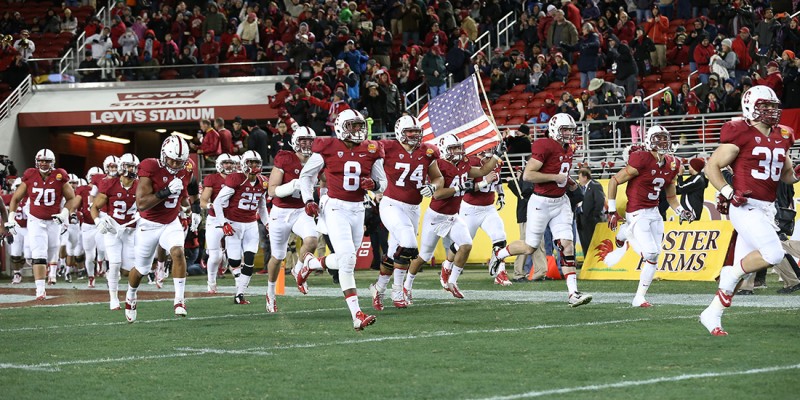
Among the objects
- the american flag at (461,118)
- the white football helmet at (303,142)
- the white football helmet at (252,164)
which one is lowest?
the white football helmet at (252,164)

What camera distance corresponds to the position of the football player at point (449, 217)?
561 inches

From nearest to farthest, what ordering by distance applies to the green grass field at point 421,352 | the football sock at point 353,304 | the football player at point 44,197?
the green grass field at point 421,352 → the football sock at point 353,304 → the football player at point 44,197

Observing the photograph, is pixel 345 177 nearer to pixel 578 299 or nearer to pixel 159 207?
pixel 159 207

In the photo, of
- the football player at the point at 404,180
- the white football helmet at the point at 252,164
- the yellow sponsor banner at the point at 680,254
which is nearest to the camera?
the football player at the point at 404,180

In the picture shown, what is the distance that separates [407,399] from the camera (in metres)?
7.02

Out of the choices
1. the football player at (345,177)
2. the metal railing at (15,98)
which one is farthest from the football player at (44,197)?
the metal railing at (15,98)

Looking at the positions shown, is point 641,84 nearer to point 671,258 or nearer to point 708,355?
point 671,258

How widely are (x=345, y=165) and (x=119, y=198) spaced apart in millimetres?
4799

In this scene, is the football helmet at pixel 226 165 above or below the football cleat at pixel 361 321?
above

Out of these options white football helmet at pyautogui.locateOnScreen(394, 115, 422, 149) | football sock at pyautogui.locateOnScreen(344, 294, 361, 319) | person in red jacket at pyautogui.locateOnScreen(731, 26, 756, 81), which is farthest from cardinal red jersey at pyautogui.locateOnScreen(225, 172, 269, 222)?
person in red jacket at pyautogui.locateOnScreen(731, 26, 756, 81)

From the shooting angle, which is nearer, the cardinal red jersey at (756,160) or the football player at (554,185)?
the cardinal red jersey at (756,160)

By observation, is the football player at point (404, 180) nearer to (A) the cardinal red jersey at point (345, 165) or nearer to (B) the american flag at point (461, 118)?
(A) the cardinal red jersey at point (345, 165)

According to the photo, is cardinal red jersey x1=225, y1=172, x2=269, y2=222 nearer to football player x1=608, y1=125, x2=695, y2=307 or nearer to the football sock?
football player x1=608, y1=125, x2=695, y2=307

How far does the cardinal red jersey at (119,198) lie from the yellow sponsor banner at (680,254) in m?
6.88
